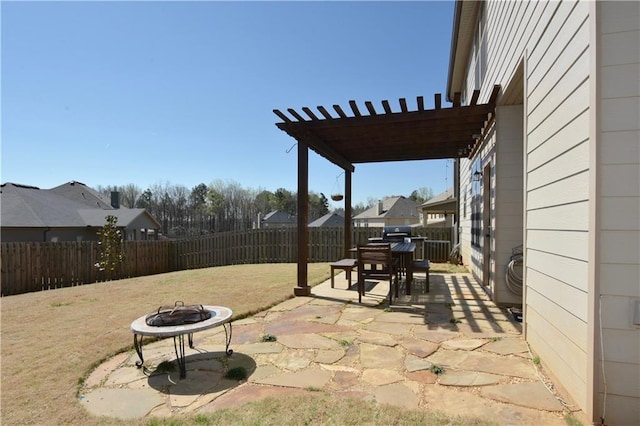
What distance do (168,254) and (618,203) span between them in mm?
14881

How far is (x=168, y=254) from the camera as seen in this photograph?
1425 cm

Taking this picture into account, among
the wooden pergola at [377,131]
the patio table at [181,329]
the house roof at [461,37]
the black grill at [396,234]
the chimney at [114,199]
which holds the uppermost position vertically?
the house roof at [461,37]

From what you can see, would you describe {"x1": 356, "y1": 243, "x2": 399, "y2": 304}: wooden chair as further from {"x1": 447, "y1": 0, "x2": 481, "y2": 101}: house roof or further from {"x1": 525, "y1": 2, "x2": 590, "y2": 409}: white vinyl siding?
{"x1": 447, "y1": 0, "x2": 481, "y2": 101}: house roof

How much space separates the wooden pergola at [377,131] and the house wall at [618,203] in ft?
9.40

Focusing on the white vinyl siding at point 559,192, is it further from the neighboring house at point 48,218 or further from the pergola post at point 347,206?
the neighboring house at point 48,218

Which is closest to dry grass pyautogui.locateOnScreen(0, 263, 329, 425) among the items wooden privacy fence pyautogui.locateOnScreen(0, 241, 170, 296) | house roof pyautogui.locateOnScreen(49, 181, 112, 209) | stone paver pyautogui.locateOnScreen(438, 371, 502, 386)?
stone paver pyautogui.locateOnScreen(438, 371, 502, 386)

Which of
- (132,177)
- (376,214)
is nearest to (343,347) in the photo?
(376,214)

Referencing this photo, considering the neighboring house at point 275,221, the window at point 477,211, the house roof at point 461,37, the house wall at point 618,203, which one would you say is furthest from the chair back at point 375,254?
the neighboring house at point 275,221

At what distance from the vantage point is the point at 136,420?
6.99 feet

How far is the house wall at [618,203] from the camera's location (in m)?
1.83

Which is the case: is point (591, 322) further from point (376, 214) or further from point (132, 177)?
point (132, 177)

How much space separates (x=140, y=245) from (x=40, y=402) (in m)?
11.4

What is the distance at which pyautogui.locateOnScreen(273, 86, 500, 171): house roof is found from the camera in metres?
5.19

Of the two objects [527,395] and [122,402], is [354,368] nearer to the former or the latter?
[527,395]
